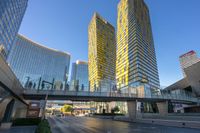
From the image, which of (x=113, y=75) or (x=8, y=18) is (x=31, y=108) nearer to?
(x=8, y=18)

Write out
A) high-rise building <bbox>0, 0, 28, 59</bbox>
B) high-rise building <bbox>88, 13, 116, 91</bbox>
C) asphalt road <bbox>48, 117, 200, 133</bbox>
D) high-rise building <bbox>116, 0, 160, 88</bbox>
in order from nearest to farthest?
asphalt road <bbox>48, 117, 200, 133</bbox>, high-rise building <bbox>0, 0, 28, 59</bbox>, high-rise building <bbox>116, 0, 160, 88</bbox>, high-rise building <bbox>88, 13, 116, 91</bbox>

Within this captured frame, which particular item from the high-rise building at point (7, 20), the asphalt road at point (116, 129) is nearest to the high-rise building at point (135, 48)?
the asphalt road at point (116, 129)

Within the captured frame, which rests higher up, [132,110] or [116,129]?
[132,110]

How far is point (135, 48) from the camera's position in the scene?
102 m

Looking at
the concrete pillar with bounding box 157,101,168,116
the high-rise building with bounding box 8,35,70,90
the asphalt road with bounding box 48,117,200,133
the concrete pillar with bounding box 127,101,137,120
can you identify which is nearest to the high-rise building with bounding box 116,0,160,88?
the concrete pillar with bounding box 157,101,168,116

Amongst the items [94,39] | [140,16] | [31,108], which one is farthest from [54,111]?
[140,16]

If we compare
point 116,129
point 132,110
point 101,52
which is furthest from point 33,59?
point 116,129

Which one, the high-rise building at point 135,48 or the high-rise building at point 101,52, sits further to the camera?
the high-rise building at point 101,52

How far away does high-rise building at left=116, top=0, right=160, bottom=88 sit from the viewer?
99688 millimetres

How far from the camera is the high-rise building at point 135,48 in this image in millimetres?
99688

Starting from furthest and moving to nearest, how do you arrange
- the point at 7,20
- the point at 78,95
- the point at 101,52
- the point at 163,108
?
the point at 101,52 < the point at 7,20 < the point at 163,108 < the point at 78,95

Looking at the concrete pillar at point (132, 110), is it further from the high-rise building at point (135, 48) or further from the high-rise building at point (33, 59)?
the high-rise building at point (33, 59)

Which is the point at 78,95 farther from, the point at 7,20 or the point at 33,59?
the point at 33,59

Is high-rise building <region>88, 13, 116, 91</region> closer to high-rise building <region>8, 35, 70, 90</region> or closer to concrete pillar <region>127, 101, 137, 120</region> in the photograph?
high-rise building <region>8, 35, 70, 90</region>
